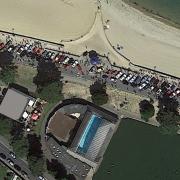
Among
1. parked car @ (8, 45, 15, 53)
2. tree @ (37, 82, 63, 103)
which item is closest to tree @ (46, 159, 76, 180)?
tree @ (37, 82, 63, 103)

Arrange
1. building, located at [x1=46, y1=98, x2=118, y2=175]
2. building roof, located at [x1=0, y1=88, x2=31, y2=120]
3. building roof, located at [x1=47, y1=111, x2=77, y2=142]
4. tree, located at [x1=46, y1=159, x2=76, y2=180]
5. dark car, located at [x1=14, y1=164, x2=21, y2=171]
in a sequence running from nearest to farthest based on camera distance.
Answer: building, located at [x1=46, y1=98, x2=118, y2=175] < tree, located at [x1=46, y1=159, x2=76, y2=180] < building roof, located at [x1=47, y1=111, x2=77, y2=142] < building roof, located at [x1=0, y1=88, x2=31, y2=120] < dark car, located at [x1=14, y1=164, x2=21, y2=171]

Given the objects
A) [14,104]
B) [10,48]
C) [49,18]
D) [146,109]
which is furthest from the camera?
[49,18]

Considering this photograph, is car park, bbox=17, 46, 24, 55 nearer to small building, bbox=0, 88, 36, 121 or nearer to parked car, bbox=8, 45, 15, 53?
parked car, bbox=8, 45, 15, 53

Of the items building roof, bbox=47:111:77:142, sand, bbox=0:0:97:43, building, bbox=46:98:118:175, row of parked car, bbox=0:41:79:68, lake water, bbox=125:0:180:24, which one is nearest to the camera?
building, bbox=46:98:118:175

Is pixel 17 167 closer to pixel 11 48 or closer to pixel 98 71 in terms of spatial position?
pixel 11 48

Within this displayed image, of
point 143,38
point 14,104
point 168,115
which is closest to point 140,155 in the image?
point 168,115

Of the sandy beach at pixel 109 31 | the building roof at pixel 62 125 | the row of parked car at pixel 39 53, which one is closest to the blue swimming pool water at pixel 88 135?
the building roof at pixel 62 125

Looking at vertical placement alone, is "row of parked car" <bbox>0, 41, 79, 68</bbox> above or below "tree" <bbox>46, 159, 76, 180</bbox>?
above
